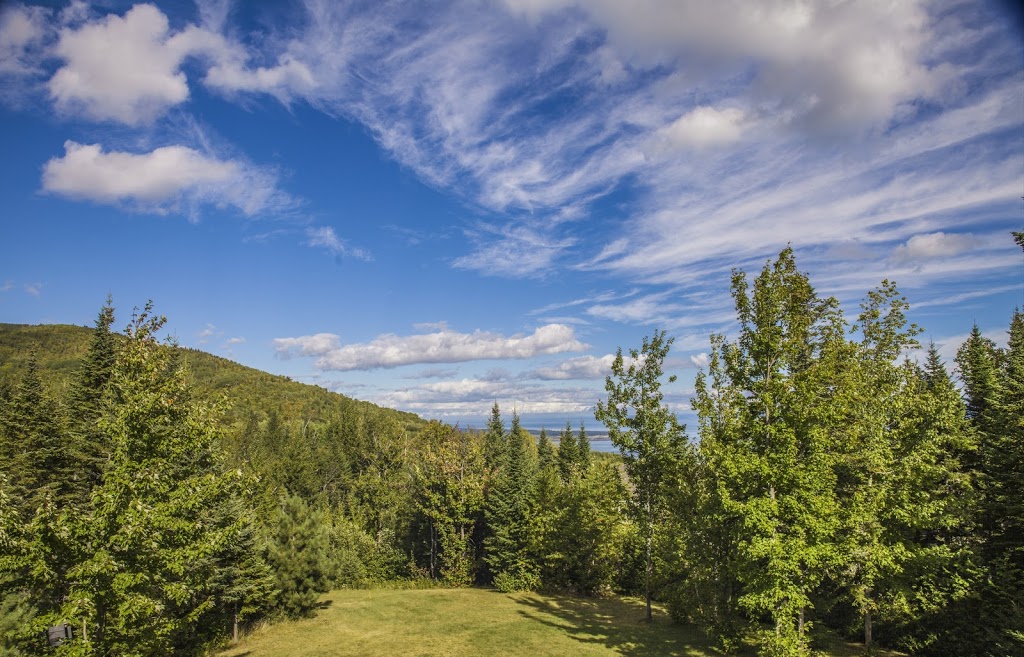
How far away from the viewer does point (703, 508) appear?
68.6 ft

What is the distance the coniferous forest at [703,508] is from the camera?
11633 millimetres

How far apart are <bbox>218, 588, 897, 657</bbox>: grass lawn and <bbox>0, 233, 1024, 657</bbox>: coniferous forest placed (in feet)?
6.37

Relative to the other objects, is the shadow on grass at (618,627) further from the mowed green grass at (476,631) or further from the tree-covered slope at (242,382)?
the tree-covered slope at (242,382)

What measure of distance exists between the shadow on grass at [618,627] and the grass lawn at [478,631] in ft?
0.15

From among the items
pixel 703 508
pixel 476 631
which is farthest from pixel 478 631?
pixel 703 508

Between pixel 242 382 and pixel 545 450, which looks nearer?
pixel 545 450

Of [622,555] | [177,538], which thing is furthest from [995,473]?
[177,538]

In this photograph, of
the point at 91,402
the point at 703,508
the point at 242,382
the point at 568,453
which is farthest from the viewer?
the point at 242,382

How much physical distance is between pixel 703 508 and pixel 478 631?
14.6 m

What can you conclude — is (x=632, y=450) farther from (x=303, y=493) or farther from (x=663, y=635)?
(x=303, y=493)

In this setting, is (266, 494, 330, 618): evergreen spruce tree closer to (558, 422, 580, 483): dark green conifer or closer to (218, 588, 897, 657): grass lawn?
(218, 588, 897, 657): grass lawn

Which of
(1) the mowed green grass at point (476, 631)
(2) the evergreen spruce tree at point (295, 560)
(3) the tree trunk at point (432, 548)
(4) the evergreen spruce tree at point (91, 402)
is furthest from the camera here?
(3) the tree trunk at point (432, 548)

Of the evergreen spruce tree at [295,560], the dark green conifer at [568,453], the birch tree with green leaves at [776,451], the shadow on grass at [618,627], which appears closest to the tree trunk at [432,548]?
the shadow on grass at [618,627]

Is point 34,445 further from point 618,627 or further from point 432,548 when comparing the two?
point 618,627
